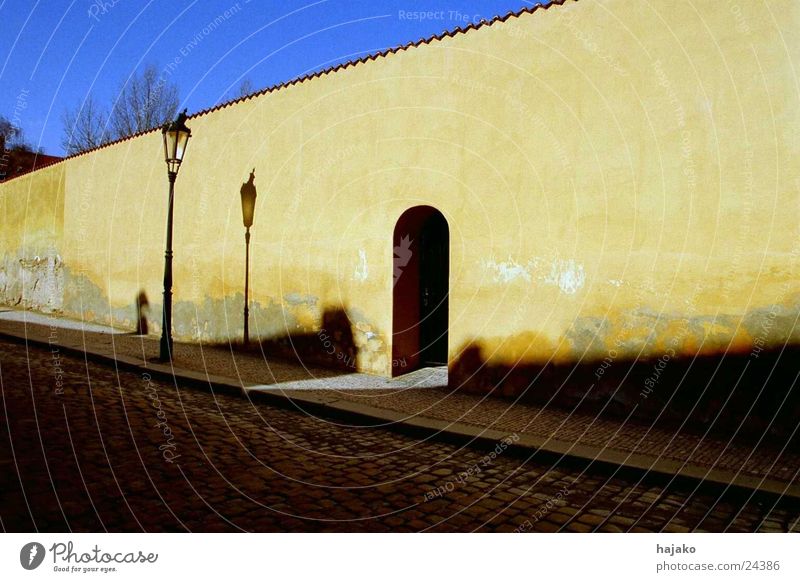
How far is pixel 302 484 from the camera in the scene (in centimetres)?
393

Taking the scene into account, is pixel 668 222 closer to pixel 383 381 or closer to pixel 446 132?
pixel 446 132

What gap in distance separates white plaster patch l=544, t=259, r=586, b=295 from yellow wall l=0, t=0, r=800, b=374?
24 mm

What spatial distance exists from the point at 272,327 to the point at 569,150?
584 cm

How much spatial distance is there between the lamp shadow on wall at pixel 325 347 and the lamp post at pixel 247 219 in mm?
783

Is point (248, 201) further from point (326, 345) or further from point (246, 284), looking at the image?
point (326, 345)

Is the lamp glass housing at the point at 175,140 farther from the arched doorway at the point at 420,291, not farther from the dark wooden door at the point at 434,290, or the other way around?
the dark wooden door at the point at 434,290

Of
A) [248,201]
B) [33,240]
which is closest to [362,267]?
[248,201]

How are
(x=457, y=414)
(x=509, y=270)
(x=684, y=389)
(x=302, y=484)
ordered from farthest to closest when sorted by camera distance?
(x=509, y=270), (x=457, y=414), (x=684, y=389), (x=302, y=484)

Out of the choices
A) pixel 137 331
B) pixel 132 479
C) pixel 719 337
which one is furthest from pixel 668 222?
pixel 137 331

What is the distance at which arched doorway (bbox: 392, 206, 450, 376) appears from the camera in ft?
26.5

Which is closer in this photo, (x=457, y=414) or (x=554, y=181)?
(x=457, y=414)

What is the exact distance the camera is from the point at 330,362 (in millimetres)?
8672

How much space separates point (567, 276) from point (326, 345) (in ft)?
13.7

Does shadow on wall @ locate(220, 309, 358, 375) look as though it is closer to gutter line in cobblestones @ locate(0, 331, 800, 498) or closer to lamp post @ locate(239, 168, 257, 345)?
lamp post @ locate(239, 168, 257, 345)
